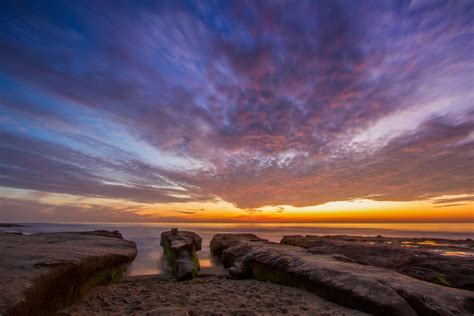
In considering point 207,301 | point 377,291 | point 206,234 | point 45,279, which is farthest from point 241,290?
point 206,234

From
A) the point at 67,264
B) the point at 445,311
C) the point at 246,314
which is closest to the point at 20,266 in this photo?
the point at 67,264

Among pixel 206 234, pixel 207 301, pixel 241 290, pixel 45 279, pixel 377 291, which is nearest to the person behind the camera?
pixel 45 279

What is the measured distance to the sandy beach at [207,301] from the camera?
6980 mm

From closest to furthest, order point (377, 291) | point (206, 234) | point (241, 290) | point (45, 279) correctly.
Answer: point (45, 279)
point (377, 291)
point (241, 290)
point (206, 234)

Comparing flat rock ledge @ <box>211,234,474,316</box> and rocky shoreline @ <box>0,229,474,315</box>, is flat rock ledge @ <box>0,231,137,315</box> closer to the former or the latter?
rocky shoreline @ <box>0,229,474,315</box>

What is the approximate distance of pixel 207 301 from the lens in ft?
26.7

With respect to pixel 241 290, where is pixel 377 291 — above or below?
above

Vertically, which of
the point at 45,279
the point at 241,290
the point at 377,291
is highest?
the point at 45,279

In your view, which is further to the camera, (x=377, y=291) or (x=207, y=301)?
(x=207, y=301)

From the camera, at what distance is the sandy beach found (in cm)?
698

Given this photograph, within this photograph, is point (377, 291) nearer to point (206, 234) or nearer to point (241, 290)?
point (241, 290)

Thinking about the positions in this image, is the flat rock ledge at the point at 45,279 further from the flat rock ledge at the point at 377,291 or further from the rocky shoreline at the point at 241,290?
the flat rock ledge at the point at 377,291

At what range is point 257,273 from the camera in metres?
12.2

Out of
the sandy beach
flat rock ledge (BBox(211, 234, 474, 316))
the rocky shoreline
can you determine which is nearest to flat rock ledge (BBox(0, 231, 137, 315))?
the rocky shoreline
